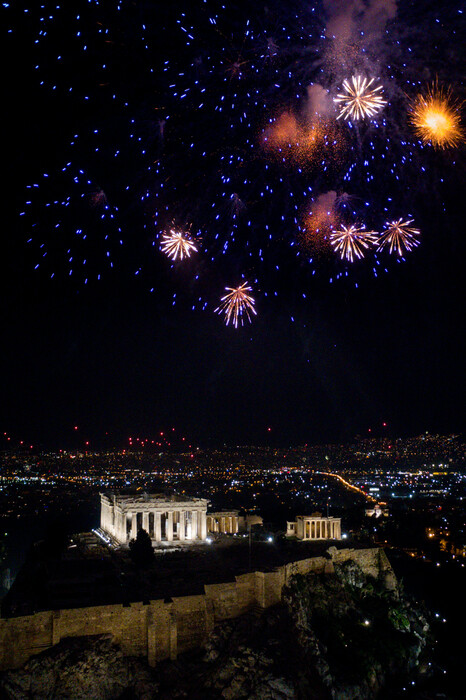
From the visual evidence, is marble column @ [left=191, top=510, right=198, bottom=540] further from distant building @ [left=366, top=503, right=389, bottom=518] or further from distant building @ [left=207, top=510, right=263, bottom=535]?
distant building @ [left=366, top=503, right=389, bottom=518]

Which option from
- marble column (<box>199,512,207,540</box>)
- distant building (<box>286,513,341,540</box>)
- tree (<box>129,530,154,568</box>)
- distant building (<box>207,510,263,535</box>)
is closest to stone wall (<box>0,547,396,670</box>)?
tree (<box>129,530,154,568</box>)

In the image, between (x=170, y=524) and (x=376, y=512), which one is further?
(x=376, y=512)

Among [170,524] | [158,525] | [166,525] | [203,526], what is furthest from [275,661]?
[166,525]

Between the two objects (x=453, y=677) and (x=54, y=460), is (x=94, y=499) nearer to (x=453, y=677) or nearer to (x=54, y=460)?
(x=54, y=460)

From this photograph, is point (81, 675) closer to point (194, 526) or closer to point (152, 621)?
point (152, 621)

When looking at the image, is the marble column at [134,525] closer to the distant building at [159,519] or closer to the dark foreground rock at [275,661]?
the distant building at [159,519]
